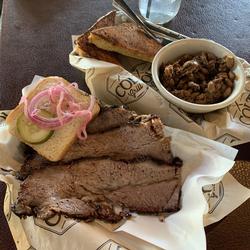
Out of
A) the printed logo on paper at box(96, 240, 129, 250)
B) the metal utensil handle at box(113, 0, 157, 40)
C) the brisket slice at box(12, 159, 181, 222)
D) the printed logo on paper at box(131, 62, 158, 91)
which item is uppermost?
the metal utensil handle at box(113, 0, 157, 40)

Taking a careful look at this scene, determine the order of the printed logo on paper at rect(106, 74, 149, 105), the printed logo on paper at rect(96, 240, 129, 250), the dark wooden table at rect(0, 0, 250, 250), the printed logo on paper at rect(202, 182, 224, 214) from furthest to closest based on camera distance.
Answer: the dark wooden table at rect(0, 0, 250, 250)
the printed logo on paper at rect(106, 74, 149, 105)
the printed logo on paper at rect(202, 182, 224, 214)
the printed logo on paper at rect(96, 240, 129, 250)

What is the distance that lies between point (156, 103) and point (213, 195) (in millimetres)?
231

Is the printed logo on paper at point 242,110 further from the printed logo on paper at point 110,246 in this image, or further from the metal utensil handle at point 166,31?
the printed logo on paper at point 110,246

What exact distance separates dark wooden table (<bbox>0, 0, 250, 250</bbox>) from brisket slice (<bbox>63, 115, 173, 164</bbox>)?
0.21 m

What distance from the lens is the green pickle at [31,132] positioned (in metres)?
0.93

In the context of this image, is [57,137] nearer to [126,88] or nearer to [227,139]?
[126,88]

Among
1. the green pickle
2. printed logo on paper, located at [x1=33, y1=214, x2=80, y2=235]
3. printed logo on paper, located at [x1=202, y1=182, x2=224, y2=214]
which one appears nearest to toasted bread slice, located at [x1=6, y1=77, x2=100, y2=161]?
the green pickle

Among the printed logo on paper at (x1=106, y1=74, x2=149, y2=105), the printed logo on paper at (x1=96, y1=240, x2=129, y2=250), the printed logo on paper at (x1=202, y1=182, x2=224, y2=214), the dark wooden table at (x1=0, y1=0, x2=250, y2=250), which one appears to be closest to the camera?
the printed logo on paper at (x1=96, y1=240, x2=129, y2=250)

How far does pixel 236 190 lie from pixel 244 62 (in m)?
0.34

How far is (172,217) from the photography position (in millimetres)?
866

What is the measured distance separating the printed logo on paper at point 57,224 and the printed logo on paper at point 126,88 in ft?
1.07

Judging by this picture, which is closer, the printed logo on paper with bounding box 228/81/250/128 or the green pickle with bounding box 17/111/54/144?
the green pickle with bounding box 17/111/54/144

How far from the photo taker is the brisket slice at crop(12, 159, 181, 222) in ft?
2.79

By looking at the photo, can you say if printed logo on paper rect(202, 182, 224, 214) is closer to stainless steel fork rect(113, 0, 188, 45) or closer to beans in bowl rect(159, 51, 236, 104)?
beans in bowl rect(159, 51, 236, 104)
